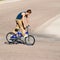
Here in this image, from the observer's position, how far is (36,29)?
954 inches

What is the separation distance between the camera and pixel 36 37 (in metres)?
21.5

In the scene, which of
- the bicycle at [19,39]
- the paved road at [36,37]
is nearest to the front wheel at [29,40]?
the bicycle at [19,39]

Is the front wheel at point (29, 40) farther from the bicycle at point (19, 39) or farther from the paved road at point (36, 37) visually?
the paved road at point (36, 37)

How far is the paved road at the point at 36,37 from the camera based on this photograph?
13297mm

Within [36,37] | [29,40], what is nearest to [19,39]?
[29,40]

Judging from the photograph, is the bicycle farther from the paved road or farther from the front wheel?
the paved road

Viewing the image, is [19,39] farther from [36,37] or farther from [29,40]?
[36,37]

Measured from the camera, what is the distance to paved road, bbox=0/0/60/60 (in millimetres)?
13297

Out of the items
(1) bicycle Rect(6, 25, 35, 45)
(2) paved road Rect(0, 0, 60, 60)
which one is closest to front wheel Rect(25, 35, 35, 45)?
(1) bicycle Rect(6, 25, 35, 45)

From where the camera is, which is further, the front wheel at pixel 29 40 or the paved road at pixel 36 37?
the front wheel at pixel 29 40

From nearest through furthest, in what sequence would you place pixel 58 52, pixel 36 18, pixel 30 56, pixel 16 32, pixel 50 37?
1. pixel 30 56
2. pixel 58 52
3. pixel 16 32
4. pixel 50 37
5. pixel 36 18

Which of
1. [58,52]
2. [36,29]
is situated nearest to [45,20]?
[36,29]

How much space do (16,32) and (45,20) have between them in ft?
35.2

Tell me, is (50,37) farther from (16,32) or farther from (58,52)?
(58,52)
